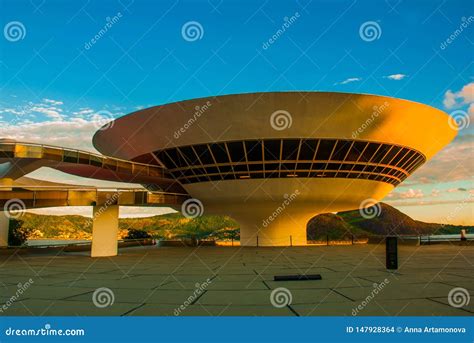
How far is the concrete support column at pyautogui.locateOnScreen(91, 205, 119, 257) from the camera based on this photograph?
21.3 meters

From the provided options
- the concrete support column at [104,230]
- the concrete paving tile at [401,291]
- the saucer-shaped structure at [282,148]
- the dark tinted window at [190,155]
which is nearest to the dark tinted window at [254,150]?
the saucer-shaped structure at [282,148]

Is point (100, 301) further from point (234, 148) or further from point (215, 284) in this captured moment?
point (234, 148)

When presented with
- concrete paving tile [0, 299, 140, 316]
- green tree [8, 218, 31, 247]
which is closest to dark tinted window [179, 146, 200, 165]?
concrete paving tile [0, 299, 140, 316]

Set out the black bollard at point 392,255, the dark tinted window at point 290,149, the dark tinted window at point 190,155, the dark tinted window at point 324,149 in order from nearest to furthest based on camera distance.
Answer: the black bollard at point 392,255
the dark tinted window at point 290,149
the dark tinted window at point 324,149
the dark tinted window at point 190,155

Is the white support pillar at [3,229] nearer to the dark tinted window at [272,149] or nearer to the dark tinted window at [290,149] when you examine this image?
the dark tinted window at [272,149]

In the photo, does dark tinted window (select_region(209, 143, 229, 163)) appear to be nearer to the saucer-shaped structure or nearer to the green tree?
the saucer-shaped structure

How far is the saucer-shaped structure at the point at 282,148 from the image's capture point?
2736cm

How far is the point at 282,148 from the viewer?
94.4ft

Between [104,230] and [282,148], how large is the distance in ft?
43.8

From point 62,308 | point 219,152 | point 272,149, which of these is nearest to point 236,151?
point 219,152

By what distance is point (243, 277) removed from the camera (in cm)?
1134

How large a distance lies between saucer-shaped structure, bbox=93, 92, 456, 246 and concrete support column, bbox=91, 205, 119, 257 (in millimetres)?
9600

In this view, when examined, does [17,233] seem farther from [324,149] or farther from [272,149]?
[324,149]

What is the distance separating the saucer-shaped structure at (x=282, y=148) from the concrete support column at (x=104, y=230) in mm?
9600
